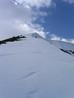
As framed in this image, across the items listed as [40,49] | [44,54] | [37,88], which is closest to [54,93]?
[37,88]

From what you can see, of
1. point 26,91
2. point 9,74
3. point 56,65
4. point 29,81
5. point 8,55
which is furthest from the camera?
point 8,55

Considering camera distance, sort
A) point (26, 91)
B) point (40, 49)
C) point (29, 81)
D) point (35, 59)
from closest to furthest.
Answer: point (26, 91)
point (29, 81)
point (35, 59)
point (40, 49)

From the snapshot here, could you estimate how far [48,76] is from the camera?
1714 mm

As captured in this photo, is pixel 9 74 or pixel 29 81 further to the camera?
pixel 9 74

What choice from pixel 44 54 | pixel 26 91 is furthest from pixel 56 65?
pixel 26 91

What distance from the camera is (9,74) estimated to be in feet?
5.58

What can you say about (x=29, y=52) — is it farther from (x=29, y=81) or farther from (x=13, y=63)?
(x=29, y=81)

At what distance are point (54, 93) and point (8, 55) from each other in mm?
832

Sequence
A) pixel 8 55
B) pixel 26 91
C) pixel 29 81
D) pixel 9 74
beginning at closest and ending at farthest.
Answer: pixel 26 91, pixel 29 81, pixel 9 74, pixel 8 55

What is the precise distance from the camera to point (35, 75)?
1699 mm

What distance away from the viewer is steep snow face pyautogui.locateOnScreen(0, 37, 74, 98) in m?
1.48

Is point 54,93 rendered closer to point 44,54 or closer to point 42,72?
point 42,72

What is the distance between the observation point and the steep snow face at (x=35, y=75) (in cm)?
148

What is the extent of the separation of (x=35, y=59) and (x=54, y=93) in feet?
2.05
